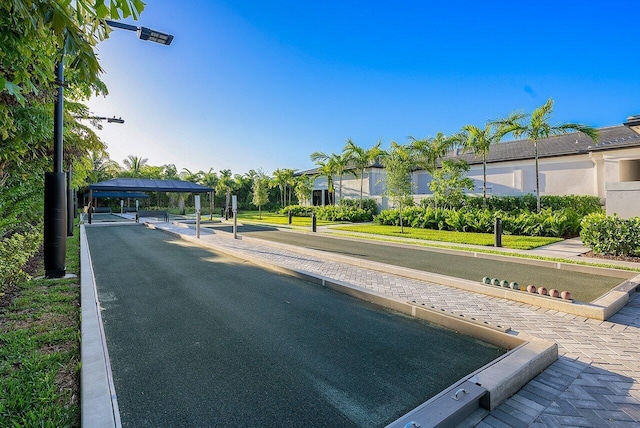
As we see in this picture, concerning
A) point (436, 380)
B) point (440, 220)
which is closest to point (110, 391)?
point (436, 380)

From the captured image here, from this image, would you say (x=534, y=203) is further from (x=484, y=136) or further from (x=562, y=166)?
(x=484, y=136)

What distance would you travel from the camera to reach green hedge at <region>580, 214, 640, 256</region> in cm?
906

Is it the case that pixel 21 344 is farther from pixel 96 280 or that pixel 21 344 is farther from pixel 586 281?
pixel 586 281

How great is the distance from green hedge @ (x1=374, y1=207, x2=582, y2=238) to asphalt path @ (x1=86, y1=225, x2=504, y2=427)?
1237cm

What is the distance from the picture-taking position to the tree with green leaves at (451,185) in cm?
1952

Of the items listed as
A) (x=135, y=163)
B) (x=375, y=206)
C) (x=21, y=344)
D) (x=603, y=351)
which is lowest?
(x=603, y=351)

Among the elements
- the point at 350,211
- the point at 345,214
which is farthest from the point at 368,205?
the point at 345,214

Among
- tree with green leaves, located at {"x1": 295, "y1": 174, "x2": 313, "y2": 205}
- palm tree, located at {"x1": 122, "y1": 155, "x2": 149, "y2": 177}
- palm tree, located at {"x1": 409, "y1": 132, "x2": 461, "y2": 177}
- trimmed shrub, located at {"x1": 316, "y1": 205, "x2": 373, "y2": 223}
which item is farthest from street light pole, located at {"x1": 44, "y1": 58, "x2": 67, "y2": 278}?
palm tree, located at {"x1": 122, "y1": 155, "x2": 149, "y2": 177}

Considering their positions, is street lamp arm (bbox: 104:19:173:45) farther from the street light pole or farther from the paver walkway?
the paver walkway

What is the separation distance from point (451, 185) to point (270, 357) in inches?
727

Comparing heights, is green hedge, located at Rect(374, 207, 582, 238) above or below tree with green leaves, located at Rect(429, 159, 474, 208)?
below

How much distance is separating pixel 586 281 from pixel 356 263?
203 inches

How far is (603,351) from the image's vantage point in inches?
150

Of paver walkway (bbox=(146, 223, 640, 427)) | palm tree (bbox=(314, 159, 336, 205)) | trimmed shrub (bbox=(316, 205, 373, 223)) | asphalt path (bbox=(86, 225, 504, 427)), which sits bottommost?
paver walkway (bbox=(146, 223, 640, 427))
